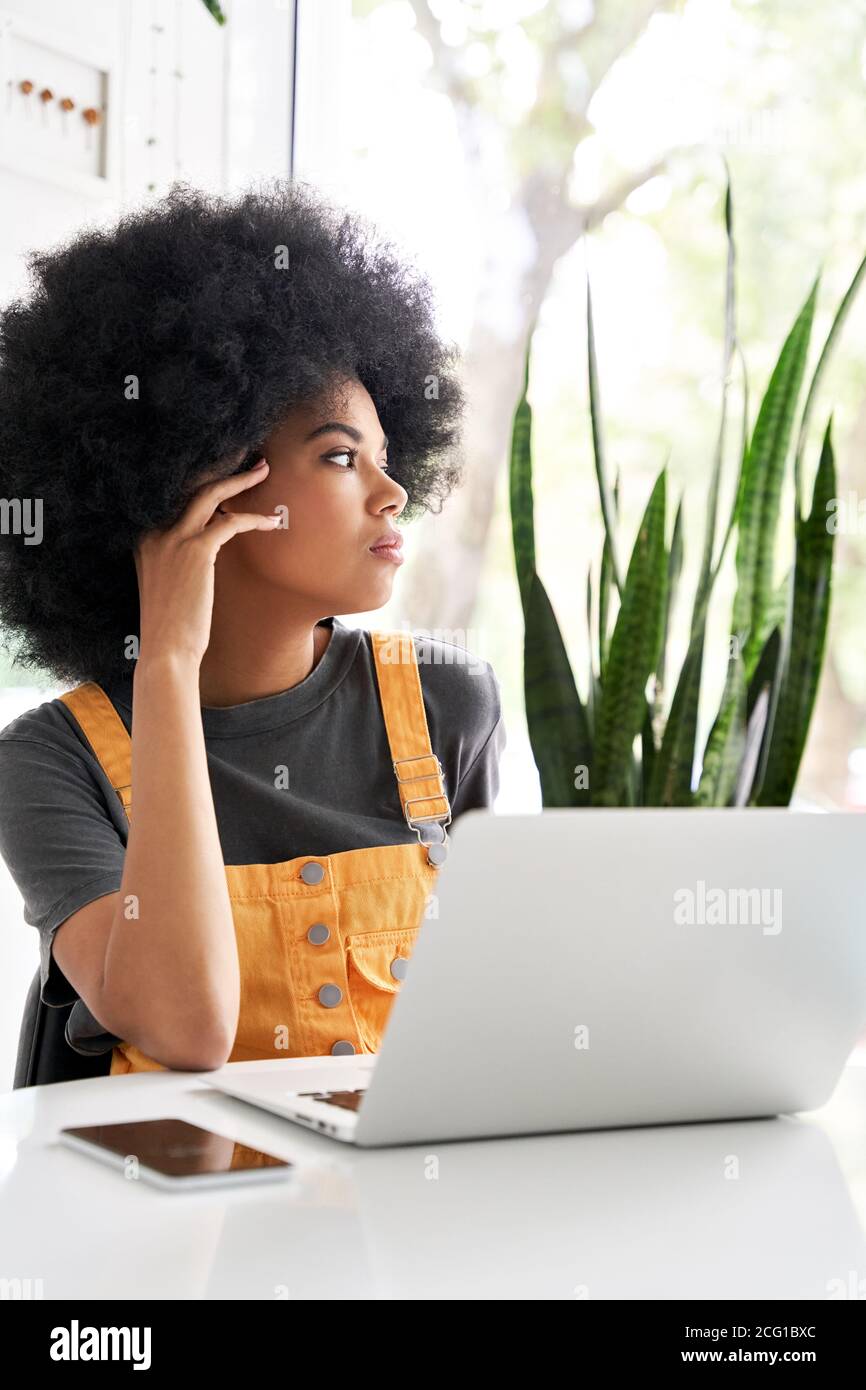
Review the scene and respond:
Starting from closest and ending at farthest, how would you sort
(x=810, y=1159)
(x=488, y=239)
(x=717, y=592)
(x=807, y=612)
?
(x=810, y=1159) < (x=807, y=612) < (x=488, y=239) < (x=717, y=592)

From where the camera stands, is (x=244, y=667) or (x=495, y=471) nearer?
(x=244, y=667)

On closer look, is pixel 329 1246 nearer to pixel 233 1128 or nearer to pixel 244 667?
pixel 233 1128

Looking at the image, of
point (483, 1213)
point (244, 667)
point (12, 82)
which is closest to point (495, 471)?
point (12, 82)

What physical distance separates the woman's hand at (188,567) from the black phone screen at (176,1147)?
0.52 m

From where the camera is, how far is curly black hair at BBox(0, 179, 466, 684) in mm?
1366

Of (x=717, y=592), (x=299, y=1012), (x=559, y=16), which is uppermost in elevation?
(x=559, y=16)

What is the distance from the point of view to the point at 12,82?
201cm

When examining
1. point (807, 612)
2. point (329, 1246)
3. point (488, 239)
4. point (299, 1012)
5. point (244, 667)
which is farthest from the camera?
point (488, 239)

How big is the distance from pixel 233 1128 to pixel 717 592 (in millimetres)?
4144

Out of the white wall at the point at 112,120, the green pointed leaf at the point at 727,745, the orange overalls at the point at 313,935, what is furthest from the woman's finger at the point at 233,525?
the white wall at the point at 112,120

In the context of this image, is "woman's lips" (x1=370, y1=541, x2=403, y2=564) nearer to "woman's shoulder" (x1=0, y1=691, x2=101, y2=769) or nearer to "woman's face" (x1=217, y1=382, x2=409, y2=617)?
"woman's face" (x1=217, y1=382, x2=409, y2=617)

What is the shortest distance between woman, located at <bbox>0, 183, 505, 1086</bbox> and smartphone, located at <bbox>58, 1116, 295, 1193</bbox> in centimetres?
27

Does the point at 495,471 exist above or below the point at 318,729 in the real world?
above

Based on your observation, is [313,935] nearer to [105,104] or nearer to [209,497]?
[209,497]
